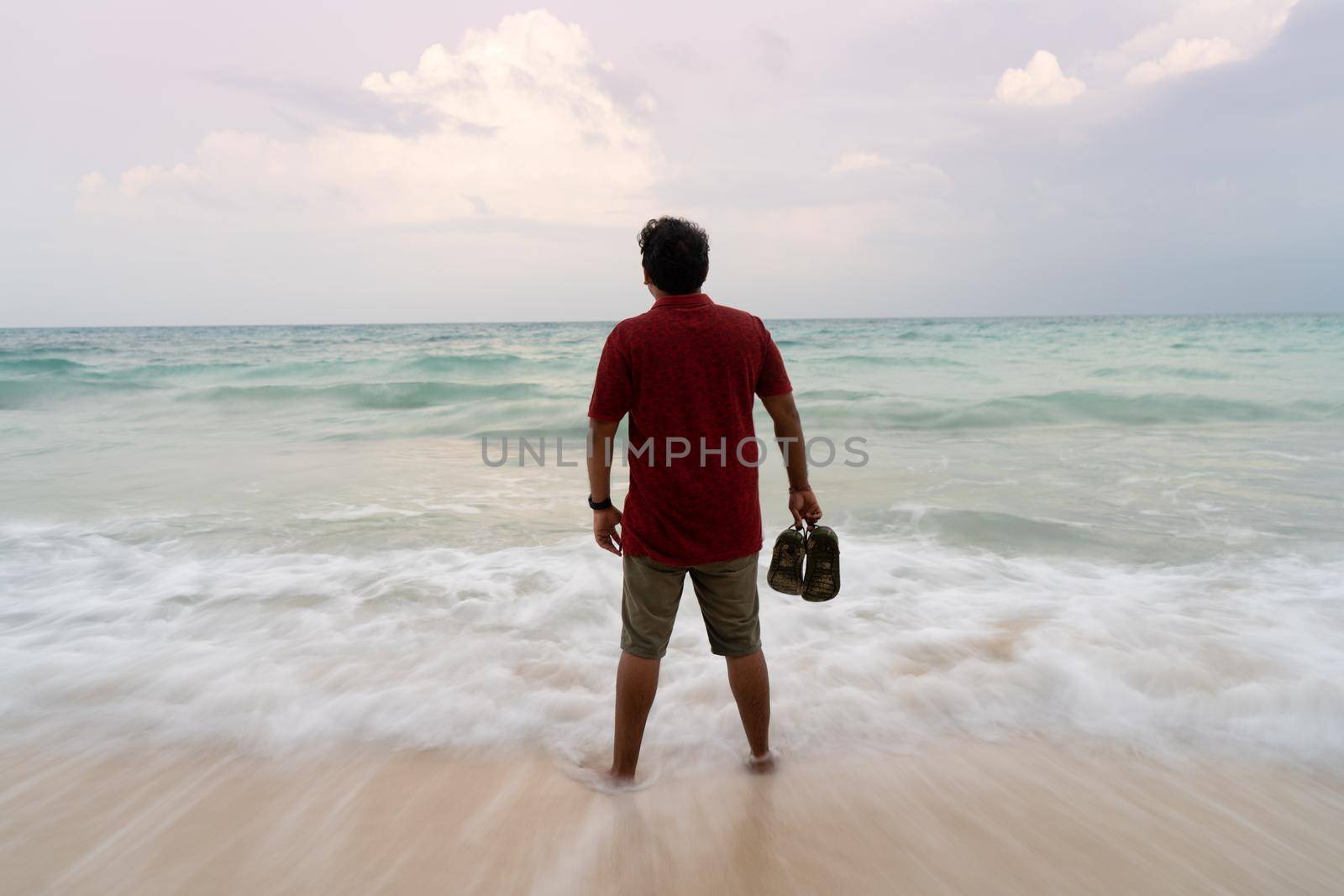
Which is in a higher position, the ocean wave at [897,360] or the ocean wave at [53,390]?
the ocean wave at [897,360]

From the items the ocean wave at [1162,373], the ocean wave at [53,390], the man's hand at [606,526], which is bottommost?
the ocean wave at [53,390]

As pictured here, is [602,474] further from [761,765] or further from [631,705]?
[761,765]

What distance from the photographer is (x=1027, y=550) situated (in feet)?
18.6

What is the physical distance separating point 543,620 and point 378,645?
88 centimetres

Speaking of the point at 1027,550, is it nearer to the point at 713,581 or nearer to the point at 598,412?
the point at 713,581

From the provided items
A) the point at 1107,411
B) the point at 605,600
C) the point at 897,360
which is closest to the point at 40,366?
the point at 897,360

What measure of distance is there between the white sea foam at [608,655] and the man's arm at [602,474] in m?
1.00

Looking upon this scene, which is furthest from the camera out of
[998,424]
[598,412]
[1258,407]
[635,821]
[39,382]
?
[39,382]

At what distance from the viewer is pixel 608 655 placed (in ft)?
12.8

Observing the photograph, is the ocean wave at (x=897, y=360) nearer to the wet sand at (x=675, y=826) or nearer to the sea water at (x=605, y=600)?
the sea water at (x=605, y=600)

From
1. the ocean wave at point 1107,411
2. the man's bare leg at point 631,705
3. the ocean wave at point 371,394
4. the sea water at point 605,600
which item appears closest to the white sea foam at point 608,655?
the sea water at point 605,600

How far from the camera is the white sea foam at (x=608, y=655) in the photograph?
125 inches

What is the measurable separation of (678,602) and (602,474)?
0.48m

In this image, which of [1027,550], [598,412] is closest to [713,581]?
[598,412]
